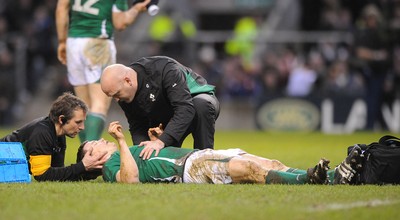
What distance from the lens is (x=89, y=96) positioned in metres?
12.6

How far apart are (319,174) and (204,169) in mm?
1077

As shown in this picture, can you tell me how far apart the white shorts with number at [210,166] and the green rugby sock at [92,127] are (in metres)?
2.97

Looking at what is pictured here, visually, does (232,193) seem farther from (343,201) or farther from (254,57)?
(254,57)

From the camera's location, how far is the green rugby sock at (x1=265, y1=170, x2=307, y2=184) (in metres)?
9.09

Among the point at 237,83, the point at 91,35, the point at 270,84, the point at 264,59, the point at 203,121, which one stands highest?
the point at 91,35

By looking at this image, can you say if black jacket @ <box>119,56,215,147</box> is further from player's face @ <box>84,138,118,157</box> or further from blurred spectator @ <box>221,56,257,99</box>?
blurred spectator @ <box>221,56,257,99</box>

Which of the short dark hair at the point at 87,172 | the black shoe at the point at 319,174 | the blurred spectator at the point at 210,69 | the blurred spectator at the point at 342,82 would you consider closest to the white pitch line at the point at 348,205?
the black shoe at the point at 319,174

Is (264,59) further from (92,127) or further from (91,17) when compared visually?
(92,127)

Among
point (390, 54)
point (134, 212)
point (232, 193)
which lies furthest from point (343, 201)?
point (390, 54)

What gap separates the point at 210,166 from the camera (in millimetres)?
9141

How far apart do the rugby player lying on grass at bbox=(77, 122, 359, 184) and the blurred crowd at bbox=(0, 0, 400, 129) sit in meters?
11.9

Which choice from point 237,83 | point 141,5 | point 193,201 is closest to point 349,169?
point 193,201

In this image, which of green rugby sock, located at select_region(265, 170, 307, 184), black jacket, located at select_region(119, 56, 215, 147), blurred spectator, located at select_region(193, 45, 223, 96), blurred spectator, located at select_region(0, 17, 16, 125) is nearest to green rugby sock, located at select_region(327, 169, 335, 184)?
green rugby sock, located at select_region(265, 170, 307, 184)

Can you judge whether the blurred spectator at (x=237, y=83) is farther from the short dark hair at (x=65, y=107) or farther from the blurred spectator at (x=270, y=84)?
the short dark hair at (x=65, y=107)
